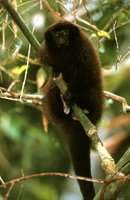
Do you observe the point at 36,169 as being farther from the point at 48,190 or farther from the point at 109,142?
the point at 109,142

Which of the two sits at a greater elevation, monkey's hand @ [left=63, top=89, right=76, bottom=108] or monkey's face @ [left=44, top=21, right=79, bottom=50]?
monkey's face @ [left=44, top=21, right=79, bottom=50]

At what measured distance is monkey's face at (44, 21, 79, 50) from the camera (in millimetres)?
2467

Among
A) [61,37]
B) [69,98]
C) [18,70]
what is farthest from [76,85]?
[18,70]

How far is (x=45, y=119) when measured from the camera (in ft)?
10.2

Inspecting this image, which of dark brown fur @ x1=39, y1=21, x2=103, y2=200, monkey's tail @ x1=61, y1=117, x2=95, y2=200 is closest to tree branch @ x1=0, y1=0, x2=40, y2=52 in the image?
dark brown fur @ x1=39, y1=21, x2=103, y2=200

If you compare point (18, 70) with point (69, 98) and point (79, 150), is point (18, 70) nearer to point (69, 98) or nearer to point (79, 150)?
point (69, 98)

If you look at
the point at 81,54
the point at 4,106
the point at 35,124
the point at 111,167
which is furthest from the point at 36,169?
the point at 111,167

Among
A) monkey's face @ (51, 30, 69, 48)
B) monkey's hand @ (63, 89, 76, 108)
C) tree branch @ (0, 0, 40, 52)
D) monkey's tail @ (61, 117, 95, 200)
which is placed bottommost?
monkey's tail @ (61, 117, 95, 200)

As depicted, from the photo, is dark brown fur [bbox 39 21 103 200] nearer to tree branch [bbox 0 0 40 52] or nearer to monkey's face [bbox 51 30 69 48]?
monkey's face [bbox 51 30 69 48]

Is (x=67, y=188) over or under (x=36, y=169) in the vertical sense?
under

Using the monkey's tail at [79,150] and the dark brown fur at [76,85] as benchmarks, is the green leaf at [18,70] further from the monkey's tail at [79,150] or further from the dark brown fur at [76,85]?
the monkey's tail at [79,150]

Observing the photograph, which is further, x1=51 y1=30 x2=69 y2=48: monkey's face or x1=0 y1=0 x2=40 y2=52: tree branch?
x1=51 y1=30 x2=69 y2=48: monkey's face

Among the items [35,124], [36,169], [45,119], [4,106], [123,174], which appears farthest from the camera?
[36,169]

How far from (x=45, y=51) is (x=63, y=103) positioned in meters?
0.56
